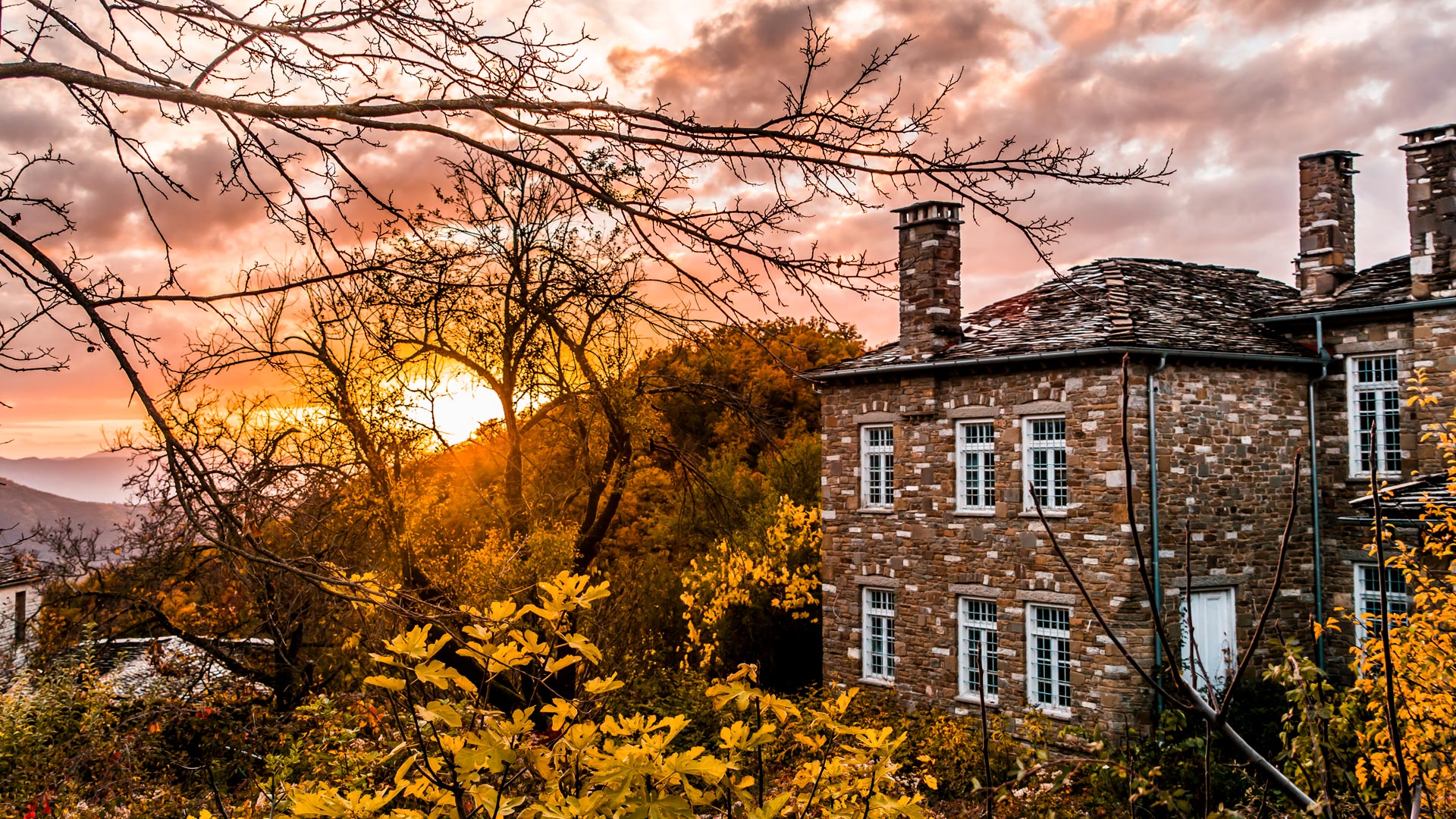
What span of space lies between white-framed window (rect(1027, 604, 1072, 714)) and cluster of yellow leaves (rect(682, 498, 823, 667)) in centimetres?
489

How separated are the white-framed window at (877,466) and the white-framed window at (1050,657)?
350 cm

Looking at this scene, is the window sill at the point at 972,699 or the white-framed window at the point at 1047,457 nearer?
the white-framed window at the point at 1047,457

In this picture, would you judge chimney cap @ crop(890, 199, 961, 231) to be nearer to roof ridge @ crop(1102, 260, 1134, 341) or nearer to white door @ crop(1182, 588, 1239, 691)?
roof ridge @ crop(1102, 260, 1134, 341)

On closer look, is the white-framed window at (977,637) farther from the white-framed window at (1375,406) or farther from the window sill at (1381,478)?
the white-framed window at (1375,406)

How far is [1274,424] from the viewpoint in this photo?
1620 centimetres

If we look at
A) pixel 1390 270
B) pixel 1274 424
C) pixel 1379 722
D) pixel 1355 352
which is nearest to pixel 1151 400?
pixel 1274 424

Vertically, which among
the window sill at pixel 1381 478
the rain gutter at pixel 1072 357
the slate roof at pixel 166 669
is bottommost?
the slate roof at pixel 166 669

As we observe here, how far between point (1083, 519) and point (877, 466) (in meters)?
4.48

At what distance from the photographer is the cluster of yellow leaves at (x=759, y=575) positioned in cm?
1994

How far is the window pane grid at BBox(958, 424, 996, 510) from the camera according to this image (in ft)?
55.0

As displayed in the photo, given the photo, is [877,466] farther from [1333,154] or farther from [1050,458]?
[1333,154]

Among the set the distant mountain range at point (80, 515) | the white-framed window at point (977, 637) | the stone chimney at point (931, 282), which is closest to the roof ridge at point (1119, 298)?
the stone chimney at point (931, 282)

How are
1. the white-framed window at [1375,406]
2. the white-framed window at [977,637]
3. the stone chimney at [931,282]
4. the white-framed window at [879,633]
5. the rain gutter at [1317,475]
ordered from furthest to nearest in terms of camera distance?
the white-framed window at [879,633]
the stone chimney at [931,282]
the white-framed window at [977,637]
the rain gutter at [1317,475]
the white-framed window at [1375,406]

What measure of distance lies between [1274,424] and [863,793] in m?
15.4
